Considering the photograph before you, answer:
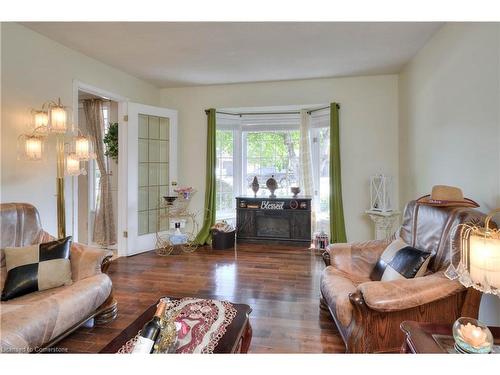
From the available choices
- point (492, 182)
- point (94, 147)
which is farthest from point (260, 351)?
point (94, 147)

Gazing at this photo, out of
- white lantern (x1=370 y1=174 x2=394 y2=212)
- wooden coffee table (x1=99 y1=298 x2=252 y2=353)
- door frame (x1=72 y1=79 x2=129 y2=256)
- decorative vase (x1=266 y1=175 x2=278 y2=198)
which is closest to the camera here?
wooden coffee table (x1=99 y1=298 x2=252 y2=353)

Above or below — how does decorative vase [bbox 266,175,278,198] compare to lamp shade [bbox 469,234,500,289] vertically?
above

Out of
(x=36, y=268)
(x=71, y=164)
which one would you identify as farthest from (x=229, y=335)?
(x=71, y=164)

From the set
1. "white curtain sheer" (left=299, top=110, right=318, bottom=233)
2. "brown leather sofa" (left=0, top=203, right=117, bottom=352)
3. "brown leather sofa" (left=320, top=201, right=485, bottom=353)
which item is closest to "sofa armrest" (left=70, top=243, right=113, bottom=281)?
"brown leather sofa" (left=0, top=203, right=117, bottom=352)

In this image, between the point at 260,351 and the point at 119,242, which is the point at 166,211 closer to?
the point at 119,242

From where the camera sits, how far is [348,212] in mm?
4566

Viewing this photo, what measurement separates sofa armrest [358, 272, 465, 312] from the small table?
0.25m

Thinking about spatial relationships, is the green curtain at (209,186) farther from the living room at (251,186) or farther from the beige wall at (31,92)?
the beige wall at (31,92)

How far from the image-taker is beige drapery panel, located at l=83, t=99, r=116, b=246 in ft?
15.4

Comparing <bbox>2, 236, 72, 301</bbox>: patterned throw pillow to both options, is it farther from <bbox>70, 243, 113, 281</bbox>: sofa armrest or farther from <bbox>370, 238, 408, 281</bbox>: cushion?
<bbox>370, 238, 408, 281</bbox>: cushion

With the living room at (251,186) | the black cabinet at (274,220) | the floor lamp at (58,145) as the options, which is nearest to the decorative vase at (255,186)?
the living room at (251,186)

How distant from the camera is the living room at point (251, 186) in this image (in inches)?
65.3

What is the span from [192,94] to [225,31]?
2239 mm

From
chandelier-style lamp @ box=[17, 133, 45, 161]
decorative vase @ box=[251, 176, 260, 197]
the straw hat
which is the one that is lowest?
the straw hat
